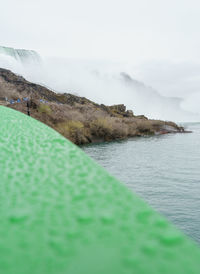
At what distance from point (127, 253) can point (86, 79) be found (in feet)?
466

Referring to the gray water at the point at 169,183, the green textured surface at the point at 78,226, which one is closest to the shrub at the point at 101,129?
the gray water at the point at 169,183

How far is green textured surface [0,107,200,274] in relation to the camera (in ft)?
1.38

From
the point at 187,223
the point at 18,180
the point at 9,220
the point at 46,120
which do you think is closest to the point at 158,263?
the point at 9,220

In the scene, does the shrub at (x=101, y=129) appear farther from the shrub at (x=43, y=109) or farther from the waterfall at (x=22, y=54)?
the waterfall at (x=22, y=54)

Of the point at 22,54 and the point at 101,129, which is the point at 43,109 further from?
the point at 22,54

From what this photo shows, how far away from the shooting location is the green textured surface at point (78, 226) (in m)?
0.42

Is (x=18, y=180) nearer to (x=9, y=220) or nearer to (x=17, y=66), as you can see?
(x=9, y=220)

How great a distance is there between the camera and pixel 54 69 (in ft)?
369

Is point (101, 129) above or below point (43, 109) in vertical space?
below

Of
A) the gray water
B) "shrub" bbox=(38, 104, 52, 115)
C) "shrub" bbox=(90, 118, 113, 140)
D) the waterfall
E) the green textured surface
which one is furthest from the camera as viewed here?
the waterfall

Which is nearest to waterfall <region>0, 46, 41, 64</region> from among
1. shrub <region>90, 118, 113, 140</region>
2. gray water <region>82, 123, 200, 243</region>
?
shrub <region>90, 118, 113, 140</region>

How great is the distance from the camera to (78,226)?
0.50 metres

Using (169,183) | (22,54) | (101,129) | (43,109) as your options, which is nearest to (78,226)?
(169,183)

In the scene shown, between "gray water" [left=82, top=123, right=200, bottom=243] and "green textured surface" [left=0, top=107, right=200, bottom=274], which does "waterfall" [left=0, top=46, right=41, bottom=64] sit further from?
"green textured surface" [left=0, top=107, right=200, bottom=274]
